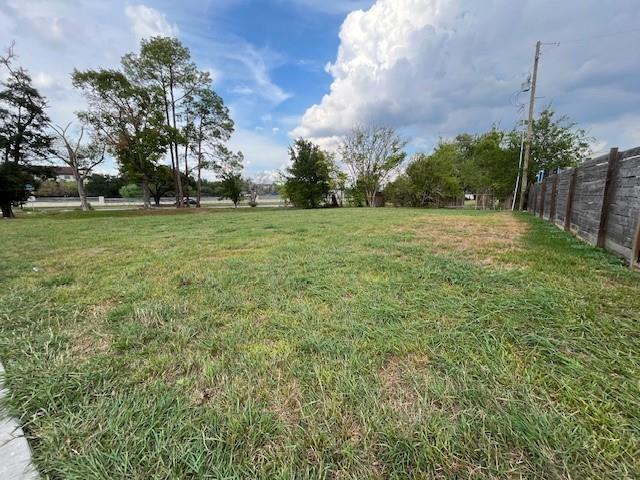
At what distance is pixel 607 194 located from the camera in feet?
11.7

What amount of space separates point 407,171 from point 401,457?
21.2 meters

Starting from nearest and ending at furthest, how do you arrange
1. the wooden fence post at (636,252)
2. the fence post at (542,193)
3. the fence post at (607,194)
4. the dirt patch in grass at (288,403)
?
the dirt patch in grass at (288,403) < the wooden fence post at (636,252) < the fence post at (607,194) < the fence post at (542,193)

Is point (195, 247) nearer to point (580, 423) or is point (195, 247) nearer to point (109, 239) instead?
point (109, 239)

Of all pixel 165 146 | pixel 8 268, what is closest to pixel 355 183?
pixel 165 146

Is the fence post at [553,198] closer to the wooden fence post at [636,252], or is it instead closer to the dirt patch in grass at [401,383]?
the wooden fence post at [636,252]

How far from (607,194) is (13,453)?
19.0 ft

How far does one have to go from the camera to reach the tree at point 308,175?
22250 millimetres

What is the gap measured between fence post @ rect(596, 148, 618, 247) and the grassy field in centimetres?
142

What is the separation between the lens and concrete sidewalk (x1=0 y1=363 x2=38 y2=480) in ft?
2.85

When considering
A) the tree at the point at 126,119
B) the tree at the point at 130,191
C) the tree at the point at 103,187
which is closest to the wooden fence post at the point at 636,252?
the tree at the point at 126,119

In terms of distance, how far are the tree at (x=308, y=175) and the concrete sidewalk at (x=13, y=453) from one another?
22.3 meters

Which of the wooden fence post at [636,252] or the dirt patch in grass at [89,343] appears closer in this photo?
the dirt patch in grass at [89,343]

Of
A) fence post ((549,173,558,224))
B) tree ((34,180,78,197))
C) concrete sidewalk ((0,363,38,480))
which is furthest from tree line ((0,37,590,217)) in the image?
tree ((34,180,78,197))

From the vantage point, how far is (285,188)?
24156 millimetres
